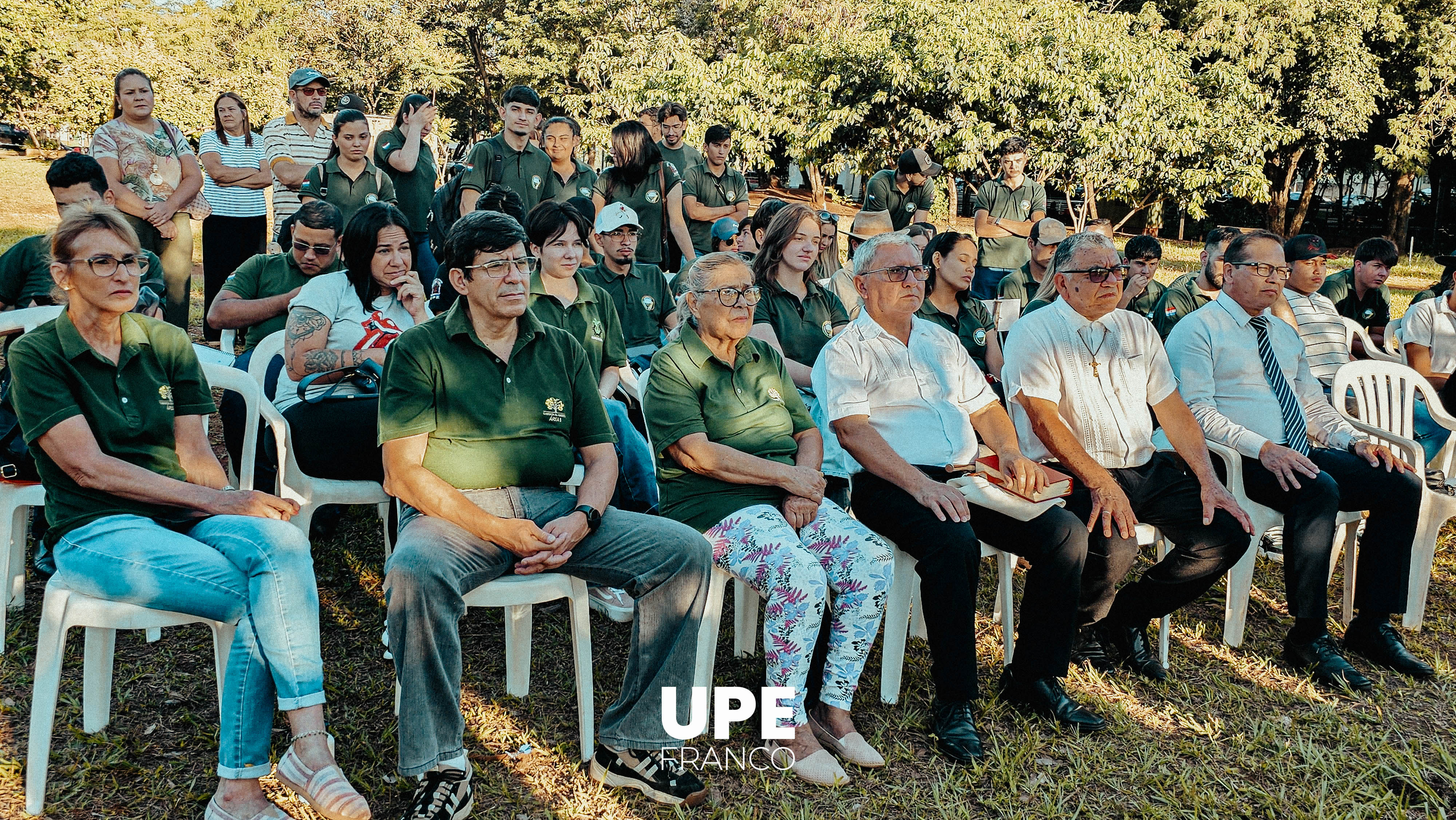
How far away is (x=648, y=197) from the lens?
6.77 meters

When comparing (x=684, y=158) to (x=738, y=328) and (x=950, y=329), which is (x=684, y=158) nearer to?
(x=950, y=329)

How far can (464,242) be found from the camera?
9.83 feet

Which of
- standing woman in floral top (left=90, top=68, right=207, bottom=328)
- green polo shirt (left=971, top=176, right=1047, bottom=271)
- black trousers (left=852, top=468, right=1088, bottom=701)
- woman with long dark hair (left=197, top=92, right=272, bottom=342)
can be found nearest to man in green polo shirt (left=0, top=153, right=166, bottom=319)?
standing woman in floral top (left=90, top=68, right=207, bottom=328)

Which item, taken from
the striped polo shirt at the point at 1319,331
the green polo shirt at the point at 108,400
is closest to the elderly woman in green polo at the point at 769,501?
the green polo shirt at the point at 108,400

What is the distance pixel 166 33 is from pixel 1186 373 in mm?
33317

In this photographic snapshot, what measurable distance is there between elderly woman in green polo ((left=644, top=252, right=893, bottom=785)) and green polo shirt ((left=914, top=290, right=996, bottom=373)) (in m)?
1.50

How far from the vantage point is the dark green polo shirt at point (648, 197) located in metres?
6.68

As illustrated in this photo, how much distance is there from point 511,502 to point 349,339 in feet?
3.98

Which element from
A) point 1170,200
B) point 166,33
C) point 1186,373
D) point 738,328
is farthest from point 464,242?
point 166,33

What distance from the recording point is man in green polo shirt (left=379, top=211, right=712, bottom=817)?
9.25ft

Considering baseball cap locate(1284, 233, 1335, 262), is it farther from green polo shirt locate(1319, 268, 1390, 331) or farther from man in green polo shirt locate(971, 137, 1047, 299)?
man in green polo shirt locate(971, 137, 1047, 299)

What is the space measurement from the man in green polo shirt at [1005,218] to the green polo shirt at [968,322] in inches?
115

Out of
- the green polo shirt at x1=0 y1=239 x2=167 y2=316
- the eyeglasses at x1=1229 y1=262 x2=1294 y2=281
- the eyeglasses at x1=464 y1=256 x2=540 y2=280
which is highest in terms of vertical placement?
the eyeglasses at x1=1229 y1=262 x2=1294 y2=281

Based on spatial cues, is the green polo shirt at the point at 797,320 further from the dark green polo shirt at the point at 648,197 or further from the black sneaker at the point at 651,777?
the black sneaker at the point at 651,777
